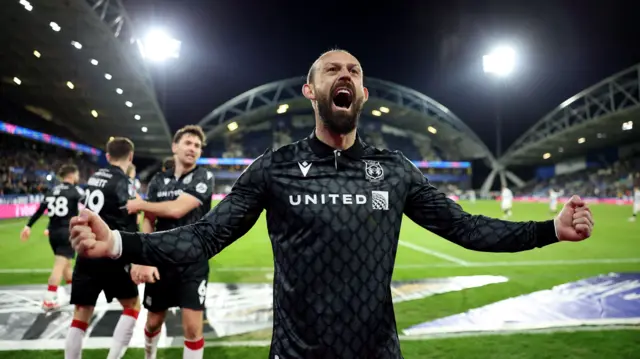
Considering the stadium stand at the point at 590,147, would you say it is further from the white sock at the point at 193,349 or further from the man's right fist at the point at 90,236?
the man's right fist at the point at 90,236

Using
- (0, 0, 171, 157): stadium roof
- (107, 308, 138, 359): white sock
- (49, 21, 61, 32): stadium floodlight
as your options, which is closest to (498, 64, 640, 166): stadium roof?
(0, 0, 171, 157): stadium roof

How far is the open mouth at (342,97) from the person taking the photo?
7.00 feet

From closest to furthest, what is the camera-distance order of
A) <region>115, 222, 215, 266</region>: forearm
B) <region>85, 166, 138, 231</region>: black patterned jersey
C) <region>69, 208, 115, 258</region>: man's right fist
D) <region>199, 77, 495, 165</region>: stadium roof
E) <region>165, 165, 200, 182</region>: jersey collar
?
<region>69, 208, 115, 258</region>: man's right fist
<region>115, 222, 215, 266</region>: forearm
<region>165, 165, 200, 182</region>: jersey collar
<region>85, 166, 138, 231</region>: black patterned jersey
<region>199, 77, 495, 165</region>: stadium roof

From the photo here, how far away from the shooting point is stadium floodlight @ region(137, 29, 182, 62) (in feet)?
112

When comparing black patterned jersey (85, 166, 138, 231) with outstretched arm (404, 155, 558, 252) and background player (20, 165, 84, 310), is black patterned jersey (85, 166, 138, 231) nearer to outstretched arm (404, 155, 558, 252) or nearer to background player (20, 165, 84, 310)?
background player (20, 165, 84, 310)

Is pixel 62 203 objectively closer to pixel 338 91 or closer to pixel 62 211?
pixel 62 211

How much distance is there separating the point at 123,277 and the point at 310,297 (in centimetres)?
285

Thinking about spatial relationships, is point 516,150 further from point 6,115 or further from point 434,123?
point 6,115

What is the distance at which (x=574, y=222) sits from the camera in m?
2.06

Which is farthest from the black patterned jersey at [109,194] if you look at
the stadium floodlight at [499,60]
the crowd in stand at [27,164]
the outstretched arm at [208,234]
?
the stadium floodlight at [499,60]

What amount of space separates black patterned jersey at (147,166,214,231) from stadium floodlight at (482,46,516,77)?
140 ft

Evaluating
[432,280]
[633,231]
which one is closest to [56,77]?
[432,280]

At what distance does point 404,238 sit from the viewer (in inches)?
613

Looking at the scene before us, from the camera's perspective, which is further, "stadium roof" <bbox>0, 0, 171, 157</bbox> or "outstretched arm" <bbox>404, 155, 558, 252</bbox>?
"stadium roof" <bbox>0, 0, 171, 157</bbox>
